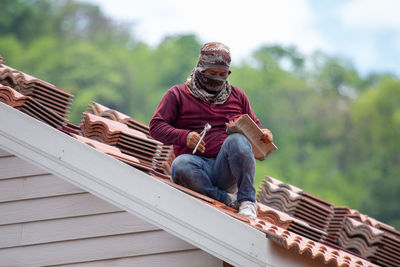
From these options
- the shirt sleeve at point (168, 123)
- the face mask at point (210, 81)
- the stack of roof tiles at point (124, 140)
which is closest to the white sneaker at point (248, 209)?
the shirt sleeve at point (168, 123)

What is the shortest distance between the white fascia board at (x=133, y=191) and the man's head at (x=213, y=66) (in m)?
1.53

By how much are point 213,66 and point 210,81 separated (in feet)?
0.47

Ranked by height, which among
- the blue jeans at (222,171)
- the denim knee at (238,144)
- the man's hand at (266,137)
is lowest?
the blue jeans at (222,171)

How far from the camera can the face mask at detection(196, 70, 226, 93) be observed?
666 cm

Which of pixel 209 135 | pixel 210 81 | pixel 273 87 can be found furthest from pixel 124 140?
pixel 273 87

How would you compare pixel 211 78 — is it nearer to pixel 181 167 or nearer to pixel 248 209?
pixel 181 167

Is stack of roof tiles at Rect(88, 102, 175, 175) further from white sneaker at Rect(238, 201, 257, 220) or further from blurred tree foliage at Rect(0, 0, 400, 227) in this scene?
blurred tree foliage at Rect(0, 0, 400, 227)

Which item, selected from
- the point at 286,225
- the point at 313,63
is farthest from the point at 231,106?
the point at 313,63

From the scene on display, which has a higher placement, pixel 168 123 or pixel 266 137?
pixel 266 137

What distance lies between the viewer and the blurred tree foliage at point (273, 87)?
78.9 meters

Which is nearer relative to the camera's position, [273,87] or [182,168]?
[182,168]

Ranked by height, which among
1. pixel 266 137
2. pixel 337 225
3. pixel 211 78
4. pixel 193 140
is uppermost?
pixel 211 78

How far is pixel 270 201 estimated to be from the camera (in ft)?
31.3

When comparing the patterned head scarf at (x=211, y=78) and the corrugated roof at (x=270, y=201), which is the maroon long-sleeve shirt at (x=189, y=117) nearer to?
the patterned head scarf at (x=211, y=78)
